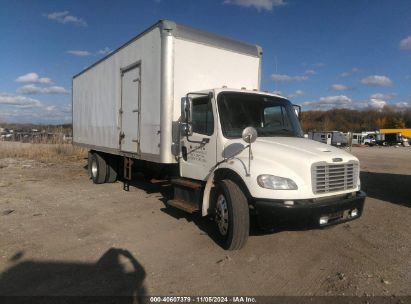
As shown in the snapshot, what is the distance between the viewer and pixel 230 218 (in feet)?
16.6

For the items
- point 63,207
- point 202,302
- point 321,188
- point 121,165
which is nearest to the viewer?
point 202,302

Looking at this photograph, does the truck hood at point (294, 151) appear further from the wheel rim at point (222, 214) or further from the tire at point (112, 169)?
the tire at point (112, 169)

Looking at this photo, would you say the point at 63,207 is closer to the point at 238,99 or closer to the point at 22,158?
the point at 238,99

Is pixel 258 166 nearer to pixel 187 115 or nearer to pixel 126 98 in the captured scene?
pixel 187 115

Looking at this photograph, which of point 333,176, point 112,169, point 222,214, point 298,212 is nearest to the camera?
point 298,212

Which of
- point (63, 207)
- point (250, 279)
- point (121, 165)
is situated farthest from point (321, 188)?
point (121, 165)

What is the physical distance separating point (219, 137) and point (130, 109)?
3442 mm

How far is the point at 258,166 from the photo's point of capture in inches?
195

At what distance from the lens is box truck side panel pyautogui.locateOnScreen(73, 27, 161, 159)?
720 cm

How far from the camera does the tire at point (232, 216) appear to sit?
4.98m

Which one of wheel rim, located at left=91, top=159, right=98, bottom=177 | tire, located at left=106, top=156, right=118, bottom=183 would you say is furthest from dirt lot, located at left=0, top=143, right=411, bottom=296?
wheel rim, located at left=91, top=159, right=98, bottom=177

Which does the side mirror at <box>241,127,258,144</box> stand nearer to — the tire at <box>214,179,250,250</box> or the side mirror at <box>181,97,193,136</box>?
the tire at <box>214,179,250,250</box>

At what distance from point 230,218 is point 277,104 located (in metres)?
2.65

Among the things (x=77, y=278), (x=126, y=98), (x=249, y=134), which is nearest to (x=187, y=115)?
(x=249, y=134)
